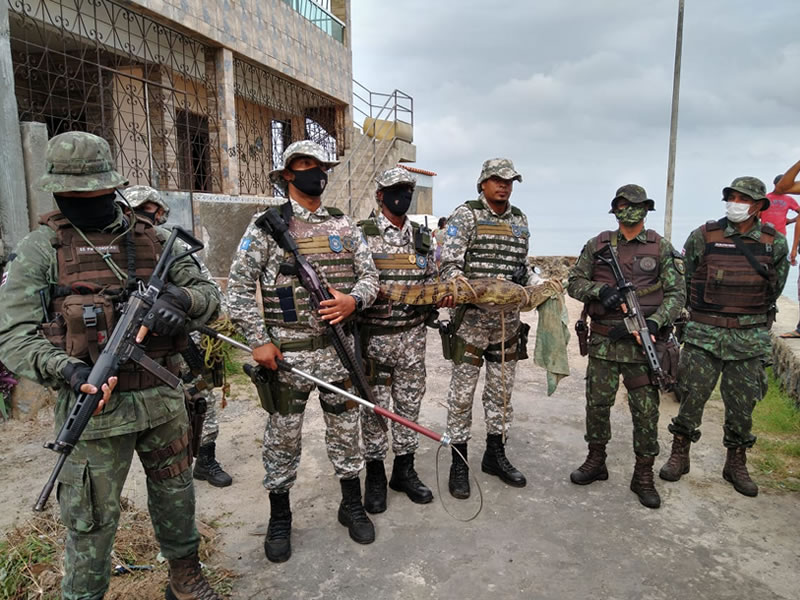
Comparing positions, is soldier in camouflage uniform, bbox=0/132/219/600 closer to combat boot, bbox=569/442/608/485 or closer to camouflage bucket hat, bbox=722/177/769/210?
combat boot, bbox=569/442/608/485

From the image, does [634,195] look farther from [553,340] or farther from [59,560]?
[59,560]

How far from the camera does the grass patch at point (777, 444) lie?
3.93 m

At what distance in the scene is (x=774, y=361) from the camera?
249 inches

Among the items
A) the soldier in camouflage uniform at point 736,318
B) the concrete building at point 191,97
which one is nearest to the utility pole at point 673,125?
the concrete building at point 191,97

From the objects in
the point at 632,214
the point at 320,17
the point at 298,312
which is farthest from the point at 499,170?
the point at 320,17

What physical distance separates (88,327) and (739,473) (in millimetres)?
4244

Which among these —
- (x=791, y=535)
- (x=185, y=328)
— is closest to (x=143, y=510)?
(x=185, y=328)

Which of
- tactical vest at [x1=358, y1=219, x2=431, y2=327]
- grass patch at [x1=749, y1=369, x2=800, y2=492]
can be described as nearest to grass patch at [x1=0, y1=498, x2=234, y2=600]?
tactical vest at [x1=358, y1=219, x2=431, y2=327]

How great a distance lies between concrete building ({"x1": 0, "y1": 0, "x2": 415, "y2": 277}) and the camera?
6.26 metres

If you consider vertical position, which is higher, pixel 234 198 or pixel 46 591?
pixel 234 198

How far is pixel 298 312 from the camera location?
9.68 feet

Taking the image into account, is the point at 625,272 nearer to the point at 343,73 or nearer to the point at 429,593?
the point at 429,593

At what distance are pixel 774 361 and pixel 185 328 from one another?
22.2ft

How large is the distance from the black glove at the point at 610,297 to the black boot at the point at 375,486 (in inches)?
75.0
